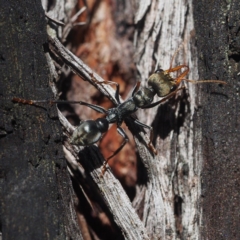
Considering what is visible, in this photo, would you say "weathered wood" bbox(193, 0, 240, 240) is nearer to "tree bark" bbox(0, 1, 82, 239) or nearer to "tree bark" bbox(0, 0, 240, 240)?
"tree bark" bbox(0, 0, 240, 240)

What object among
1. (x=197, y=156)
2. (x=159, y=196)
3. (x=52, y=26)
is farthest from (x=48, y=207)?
(x=52, y=26)

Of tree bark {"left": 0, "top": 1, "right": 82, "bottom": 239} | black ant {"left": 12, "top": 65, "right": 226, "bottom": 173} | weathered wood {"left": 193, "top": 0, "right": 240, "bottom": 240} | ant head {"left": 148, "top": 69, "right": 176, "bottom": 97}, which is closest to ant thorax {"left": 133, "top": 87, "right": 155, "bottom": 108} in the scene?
black ant {"left": 12, "top": 65, "right": 226, "bottom": 173}

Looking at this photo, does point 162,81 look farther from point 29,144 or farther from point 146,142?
point 29,144

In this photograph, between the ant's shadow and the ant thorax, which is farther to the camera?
the ant thorax

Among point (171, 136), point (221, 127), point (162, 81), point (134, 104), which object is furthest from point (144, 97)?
point (221, 127)

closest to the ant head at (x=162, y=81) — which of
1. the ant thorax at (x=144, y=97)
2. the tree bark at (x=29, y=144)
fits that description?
the ant thorax at (x=144, y=97)

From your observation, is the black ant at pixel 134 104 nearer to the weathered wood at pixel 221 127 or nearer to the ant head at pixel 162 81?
the ant head at pixel 162 81

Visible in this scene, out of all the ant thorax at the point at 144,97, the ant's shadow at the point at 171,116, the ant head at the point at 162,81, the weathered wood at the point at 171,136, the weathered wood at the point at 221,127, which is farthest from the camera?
the ant thorax at the point at 144,97
